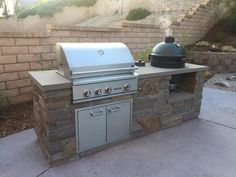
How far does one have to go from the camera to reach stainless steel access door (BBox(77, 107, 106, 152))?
2.39 m

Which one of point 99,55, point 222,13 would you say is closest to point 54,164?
point 99,55

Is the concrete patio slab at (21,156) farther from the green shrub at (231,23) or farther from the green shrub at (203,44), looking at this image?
the green shrub at (231,23)

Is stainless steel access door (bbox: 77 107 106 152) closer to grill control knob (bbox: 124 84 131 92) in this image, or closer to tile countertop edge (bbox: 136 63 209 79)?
grill control knob (bbox: 124 84 131 92)

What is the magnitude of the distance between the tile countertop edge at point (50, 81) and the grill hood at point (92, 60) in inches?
2.5

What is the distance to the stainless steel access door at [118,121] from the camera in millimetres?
2574

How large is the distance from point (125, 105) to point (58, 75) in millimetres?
840

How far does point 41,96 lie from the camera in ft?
7.54

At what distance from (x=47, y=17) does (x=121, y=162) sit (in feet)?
25.2

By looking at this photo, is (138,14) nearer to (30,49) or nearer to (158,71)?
(30,49)

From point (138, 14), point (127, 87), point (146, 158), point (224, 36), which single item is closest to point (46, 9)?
point (138, 14)

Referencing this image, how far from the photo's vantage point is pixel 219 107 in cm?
410

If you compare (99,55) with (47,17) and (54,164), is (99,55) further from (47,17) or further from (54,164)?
Answer: (47,17)

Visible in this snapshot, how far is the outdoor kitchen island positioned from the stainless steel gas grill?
85 mm

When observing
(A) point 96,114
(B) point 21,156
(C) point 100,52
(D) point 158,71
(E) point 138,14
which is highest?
(E) point 138,14
